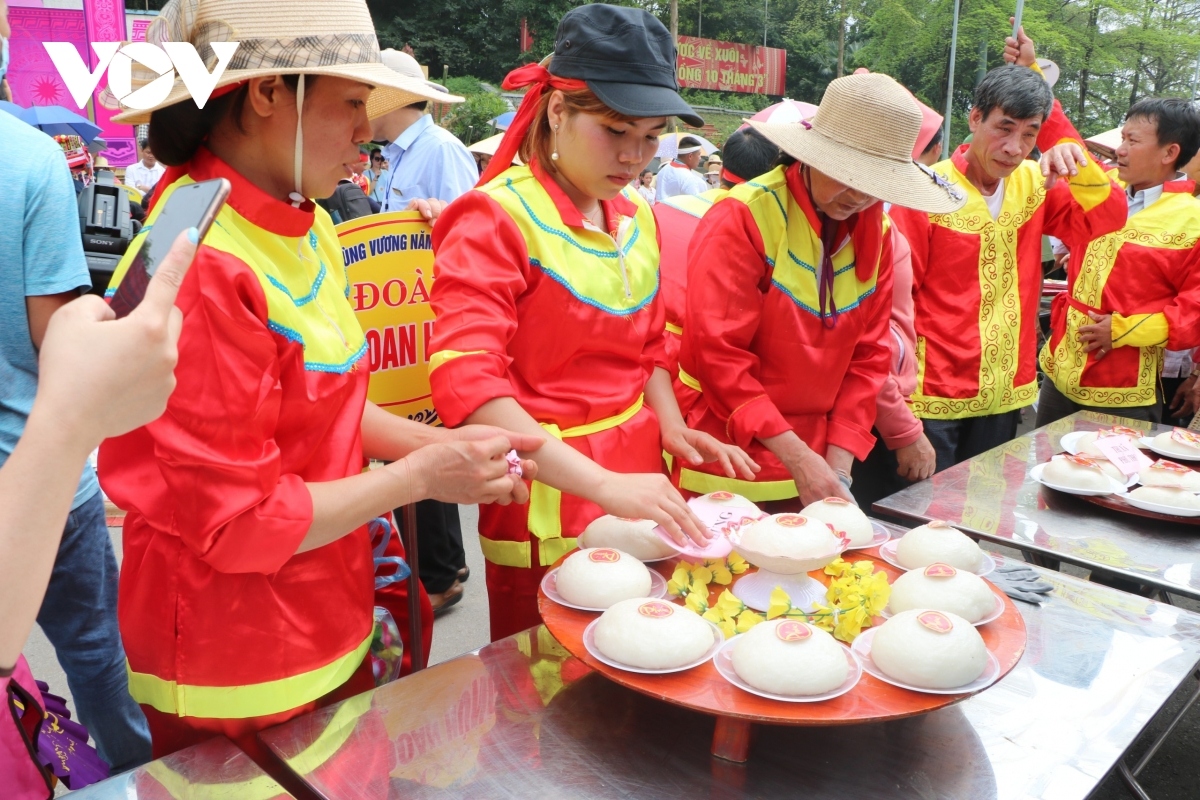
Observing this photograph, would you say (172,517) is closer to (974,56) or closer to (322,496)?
(322,496)

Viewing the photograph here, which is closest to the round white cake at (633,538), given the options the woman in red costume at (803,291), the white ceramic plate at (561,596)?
the white ceramic plate at (561,596)

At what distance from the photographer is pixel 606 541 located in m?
1.47

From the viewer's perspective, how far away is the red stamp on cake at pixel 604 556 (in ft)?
4.34

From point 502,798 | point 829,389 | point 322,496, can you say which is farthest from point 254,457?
point 829,389

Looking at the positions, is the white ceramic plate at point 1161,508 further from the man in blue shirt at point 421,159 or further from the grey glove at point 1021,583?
the man in blue shirt at point 421,159

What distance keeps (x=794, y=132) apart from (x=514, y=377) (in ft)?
2.95

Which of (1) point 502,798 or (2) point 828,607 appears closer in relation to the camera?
(1) point 502,798

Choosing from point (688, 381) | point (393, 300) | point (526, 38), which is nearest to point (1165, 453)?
point (688, 381)

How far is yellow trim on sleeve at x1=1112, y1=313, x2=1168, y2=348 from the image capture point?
3.28 m

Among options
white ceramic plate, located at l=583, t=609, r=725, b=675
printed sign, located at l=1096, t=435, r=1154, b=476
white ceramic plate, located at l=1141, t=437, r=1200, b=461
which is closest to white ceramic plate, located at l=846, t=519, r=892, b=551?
white ceramic plate, located at l=583, t=609, r=725, b=675

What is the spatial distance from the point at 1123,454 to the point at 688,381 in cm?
107

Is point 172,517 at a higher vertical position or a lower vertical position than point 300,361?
lower

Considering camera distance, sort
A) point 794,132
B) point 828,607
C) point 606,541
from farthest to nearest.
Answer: point 794,132
point 606,541
point 828,607

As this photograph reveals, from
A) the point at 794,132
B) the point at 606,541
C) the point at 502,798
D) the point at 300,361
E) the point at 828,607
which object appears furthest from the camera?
the point at 794,132
